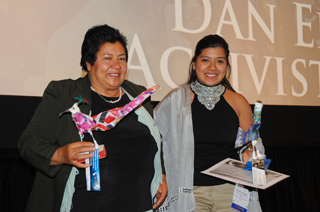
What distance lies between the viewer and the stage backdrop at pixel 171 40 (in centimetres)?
264

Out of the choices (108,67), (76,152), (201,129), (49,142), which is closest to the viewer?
(76,152)

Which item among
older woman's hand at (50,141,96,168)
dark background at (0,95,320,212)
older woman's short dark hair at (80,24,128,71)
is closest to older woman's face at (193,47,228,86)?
older woman's short dark hair at (80,24,128,71)

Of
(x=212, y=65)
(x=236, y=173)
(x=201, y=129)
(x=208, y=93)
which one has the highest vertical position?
(x=212, y=65)

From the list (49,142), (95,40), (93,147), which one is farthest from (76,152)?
(95,40)

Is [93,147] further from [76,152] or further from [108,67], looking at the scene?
[108,67]

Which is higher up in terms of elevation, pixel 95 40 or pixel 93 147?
pixel 95 40

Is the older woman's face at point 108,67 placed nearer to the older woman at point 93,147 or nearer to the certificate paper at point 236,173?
the older woman at point 93,147

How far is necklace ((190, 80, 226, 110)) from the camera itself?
207 cm

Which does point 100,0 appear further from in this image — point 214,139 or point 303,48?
point 303,48

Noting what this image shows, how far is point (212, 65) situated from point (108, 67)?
687 mm

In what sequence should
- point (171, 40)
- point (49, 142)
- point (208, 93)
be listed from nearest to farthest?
point (49, 142) → point (208, 93) → point (171, 40)

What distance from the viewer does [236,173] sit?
172cm

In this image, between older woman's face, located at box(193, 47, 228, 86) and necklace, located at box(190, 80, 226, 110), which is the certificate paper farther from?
older woman's face, located at box(193, 47, 228, 86)

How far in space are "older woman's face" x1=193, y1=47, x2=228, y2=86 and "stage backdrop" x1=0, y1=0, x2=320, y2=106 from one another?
3.75ft
